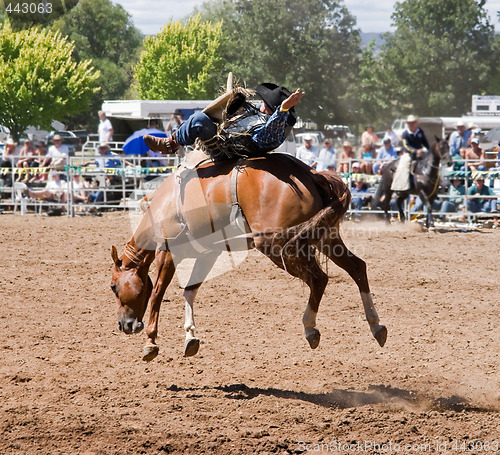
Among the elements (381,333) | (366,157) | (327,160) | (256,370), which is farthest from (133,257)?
(366,157)

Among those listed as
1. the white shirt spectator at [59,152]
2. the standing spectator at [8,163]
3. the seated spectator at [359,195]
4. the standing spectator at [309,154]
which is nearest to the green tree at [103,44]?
the standing spectator at [8,163]

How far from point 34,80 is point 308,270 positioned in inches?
1064

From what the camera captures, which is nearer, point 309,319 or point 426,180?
point 309,319

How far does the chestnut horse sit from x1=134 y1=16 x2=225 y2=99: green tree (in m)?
33.2

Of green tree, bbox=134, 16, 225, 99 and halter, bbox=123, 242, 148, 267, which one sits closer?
halter, bbox=123, 242, 148, 267

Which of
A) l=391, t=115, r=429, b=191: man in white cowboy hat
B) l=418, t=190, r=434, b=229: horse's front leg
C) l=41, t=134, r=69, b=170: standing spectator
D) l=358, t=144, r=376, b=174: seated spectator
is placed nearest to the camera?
l=418, t=190, r=434, b=229: horse's front leg

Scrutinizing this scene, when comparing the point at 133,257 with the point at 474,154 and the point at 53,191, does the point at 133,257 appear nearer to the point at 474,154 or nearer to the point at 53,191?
the point at 53,191

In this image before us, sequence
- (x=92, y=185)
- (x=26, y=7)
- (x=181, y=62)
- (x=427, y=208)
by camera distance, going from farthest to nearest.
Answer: (x=181, y=62), (x=26, y=7), (x=92, y=185), (x=427, y=208)

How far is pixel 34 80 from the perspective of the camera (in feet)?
94.4

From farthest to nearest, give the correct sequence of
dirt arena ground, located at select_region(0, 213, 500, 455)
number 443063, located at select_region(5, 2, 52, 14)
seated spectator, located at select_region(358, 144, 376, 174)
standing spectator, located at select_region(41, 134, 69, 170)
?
number 443063, located at select_region(5, 2, 52, 14) < standing spectator, located at select_region(41, 134, 69, 170) < seated spectator, located at select_region(358, 144, 376, 174) < dirt arena ground, located at select_region(0, 213, 500, 455)

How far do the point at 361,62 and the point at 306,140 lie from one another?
27080mm

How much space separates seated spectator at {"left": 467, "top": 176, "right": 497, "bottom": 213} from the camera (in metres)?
12.9

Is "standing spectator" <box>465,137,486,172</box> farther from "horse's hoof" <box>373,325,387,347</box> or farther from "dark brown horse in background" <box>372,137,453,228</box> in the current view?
"horse's hoof" <box>373,325,387,347</box>

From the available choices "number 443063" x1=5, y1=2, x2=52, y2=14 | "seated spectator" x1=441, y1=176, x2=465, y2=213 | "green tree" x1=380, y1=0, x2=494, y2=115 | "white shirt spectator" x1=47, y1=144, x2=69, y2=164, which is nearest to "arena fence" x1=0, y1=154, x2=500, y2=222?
"seated spectator" x1=441, y1=176, x2=465, y2=213
